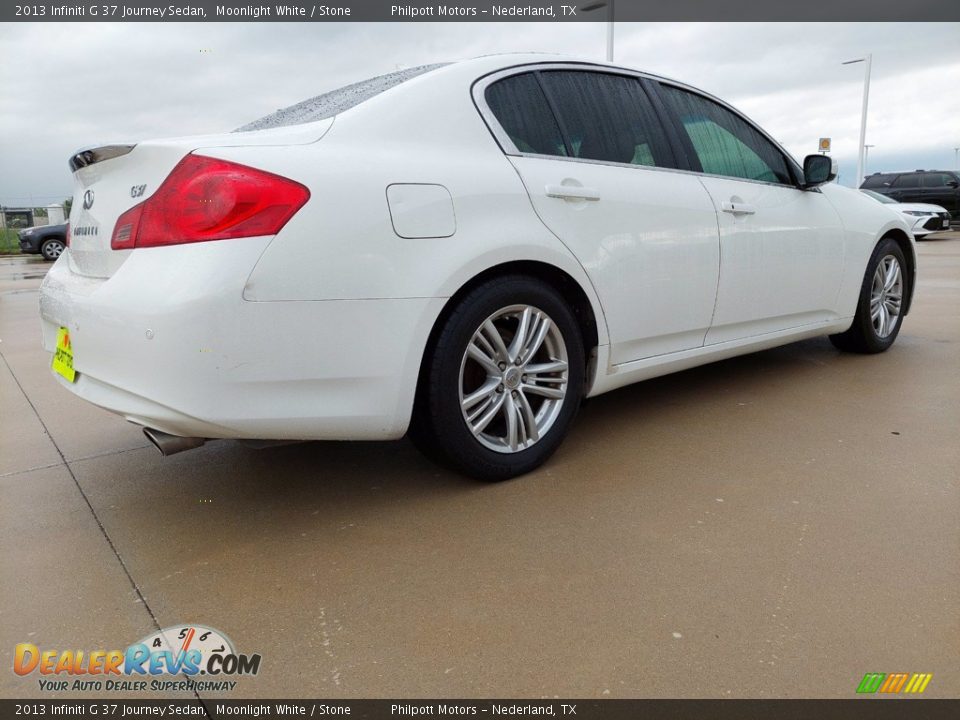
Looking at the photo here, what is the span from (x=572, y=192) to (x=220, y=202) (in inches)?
50.0

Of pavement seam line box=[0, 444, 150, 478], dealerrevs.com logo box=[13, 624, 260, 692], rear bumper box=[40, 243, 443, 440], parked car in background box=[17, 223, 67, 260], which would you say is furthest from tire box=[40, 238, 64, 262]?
dealerrevs.com logo box=[13, 624, 260, 692]

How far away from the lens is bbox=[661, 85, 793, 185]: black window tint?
340cm

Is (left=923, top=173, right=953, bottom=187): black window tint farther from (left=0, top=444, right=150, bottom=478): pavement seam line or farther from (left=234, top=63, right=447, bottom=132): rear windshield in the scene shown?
(left=0, top=444, right=150, bottom=478): pavement seam line

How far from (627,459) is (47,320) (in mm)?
2219

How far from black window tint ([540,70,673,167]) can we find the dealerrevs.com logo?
6.93ft

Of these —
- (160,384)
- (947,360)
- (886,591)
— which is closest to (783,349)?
(947,360)

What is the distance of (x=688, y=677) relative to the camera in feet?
5.18

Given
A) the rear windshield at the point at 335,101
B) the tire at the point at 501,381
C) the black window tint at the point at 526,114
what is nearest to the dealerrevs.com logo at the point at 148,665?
the tire at the point at 501,381

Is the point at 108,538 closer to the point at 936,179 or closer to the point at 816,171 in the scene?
the point at 816,171

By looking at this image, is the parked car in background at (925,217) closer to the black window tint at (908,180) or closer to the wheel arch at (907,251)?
the black window tint at (908,180)

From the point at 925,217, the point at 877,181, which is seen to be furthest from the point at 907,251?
the point at 877,181

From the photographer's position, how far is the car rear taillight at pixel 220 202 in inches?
79.5

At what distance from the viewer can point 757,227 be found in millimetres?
3480
